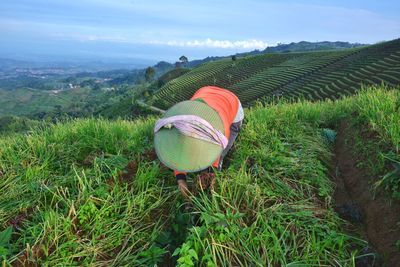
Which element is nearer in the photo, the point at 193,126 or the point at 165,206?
the point at 193,126

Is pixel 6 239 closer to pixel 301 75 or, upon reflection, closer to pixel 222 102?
pixel 222 102

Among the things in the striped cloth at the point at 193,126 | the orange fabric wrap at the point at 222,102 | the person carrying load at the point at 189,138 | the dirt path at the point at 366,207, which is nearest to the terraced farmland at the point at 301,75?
the dirt path at the point at 366,207

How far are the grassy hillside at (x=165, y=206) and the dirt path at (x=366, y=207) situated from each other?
6.1 inches

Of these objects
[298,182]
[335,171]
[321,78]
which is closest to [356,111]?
[335,171]

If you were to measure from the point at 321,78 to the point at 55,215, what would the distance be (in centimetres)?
5307

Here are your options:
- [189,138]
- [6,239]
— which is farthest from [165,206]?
[6,239]

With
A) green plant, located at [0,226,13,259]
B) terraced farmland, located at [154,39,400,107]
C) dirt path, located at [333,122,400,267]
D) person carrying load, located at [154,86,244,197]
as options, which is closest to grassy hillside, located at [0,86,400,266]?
green plant, located at [0,226,13,259]

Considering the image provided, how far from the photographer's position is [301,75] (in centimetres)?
5762

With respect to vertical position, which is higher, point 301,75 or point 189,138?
point 189,138

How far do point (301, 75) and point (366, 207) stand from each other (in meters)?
56.3

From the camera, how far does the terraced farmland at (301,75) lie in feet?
142

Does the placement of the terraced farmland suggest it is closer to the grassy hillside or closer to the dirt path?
the dirt path

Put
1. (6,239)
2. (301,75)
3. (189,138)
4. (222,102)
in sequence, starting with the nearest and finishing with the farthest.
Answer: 1. (6,239)
2. (189,138)
3. (222,102)
4. (301,75)

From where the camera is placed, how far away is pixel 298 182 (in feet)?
13.7
